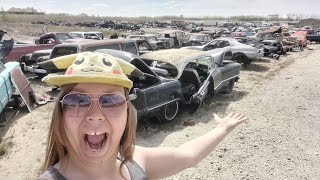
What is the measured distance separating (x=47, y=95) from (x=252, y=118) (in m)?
6.11

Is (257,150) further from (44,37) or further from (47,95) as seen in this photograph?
(44,37)

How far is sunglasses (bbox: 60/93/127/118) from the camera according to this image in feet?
4.74

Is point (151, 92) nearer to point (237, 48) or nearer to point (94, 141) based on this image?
point (94, 141)

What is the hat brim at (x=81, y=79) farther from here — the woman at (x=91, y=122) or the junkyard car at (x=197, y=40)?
the junkyard car at (x=197, y=40)

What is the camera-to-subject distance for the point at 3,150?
6160mm

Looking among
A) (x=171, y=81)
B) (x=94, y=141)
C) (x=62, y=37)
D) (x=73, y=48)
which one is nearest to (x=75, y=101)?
(x=94, y=141)

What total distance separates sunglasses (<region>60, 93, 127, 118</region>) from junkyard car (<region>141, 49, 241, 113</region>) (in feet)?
21.7

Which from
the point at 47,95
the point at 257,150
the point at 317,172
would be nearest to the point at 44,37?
the point at 47,95

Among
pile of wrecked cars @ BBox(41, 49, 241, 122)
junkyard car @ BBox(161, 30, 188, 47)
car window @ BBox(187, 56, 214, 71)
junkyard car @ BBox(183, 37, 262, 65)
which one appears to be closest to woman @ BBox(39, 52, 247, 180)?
pile of wrecked cars @ BBox(41, 49, 241, 122)

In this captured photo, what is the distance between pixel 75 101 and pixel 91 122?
0.11 m

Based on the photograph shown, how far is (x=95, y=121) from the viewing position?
4.76 ft

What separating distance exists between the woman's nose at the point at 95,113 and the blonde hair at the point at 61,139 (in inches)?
4.9

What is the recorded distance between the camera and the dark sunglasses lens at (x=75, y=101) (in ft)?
4.73

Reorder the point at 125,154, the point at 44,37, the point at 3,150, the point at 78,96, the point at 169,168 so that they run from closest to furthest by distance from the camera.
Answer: the point at 78,96, the point at 125,154, the point at 169,168, the point at 3,150, the point at 44,37
